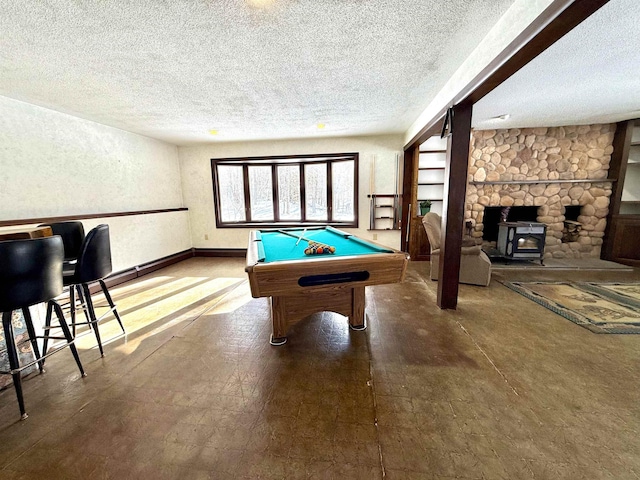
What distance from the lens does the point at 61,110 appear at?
321cm

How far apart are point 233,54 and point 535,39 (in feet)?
6.76

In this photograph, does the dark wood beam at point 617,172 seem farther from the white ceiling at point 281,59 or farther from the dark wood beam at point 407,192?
the dark wood beam at point 407,192

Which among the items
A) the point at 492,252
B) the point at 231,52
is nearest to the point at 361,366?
the point at 231,52

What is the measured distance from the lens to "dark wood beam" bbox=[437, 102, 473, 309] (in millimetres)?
2492

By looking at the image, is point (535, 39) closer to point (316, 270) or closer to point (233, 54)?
point (316, 270)

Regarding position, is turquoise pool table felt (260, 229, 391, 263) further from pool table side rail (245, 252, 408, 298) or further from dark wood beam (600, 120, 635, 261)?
dark wood beam (600, 120, 635, 261)

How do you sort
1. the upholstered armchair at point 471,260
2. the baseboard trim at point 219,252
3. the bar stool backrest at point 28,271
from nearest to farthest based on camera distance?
the bar stool backrest at point 28,271
the upholstered armchair at point 471,260
the baseboard trim at point 219,252

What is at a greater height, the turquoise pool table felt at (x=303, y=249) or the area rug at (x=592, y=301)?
the turquoise pool table felt at (x=303, y=249)

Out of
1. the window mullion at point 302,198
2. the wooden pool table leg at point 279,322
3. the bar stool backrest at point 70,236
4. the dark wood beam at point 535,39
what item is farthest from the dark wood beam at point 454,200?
the bar stool backrest at point 70,236

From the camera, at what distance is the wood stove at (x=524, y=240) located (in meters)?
4.33

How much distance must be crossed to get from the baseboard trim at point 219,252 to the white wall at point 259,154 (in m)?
0.08

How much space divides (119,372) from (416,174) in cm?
485

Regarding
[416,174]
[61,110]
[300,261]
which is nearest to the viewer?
[300,261]

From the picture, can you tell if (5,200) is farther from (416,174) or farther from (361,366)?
(416,174)
